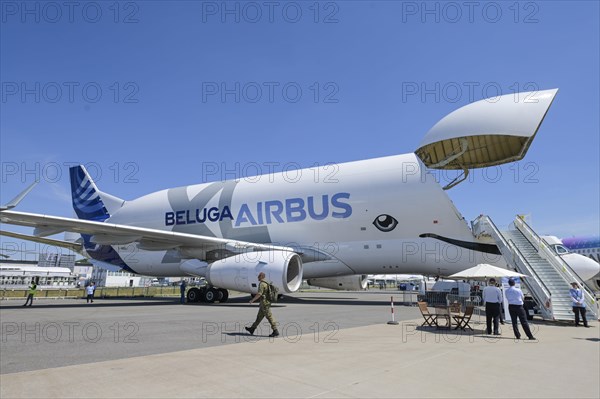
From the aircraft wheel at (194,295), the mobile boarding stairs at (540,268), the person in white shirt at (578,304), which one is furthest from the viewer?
the aircraft wheel at (194,295)

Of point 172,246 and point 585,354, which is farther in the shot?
point 172,246

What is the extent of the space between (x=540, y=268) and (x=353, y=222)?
7451 millimetres

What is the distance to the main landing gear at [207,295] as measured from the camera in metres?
19.6

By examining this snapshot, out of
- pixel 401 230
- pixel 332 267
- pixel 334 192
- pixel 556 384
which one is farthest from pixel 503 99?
pixel 556 384

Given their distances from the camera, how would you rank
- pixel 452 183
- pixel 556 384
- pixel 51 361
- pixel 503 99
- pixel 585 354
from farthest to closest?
pixel 452 183
pixel 503 99
pixel 585 354
pixel 51 361
pixel 556 384

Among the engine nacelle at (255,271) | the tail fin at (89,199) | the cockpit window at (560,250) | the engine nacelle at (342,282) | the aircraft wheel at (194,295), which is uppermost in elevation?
the tail fin at (89,199)

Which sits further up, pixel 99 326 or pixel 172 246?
pixel 172 246

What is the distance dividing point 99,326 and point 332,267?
1129 cm

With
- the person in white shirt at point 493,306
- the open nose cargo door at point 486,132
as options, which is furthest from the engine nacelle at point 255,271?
the person in white shirt at point 493,306

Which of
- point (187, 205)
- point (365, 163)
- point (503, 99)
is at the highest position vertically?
point (503, 99)

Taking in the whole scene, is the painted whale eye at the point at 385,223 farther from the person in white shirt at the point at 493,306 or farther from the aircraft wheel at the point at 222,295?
the person in white shirt at the point at 493,306

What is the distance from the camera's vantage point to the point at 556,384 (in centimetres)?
489

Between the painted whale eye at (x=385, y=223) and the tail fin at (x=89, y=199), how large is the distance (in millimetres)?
19052

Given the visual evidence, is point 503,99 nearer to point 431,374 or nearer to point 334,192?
point 334,192
